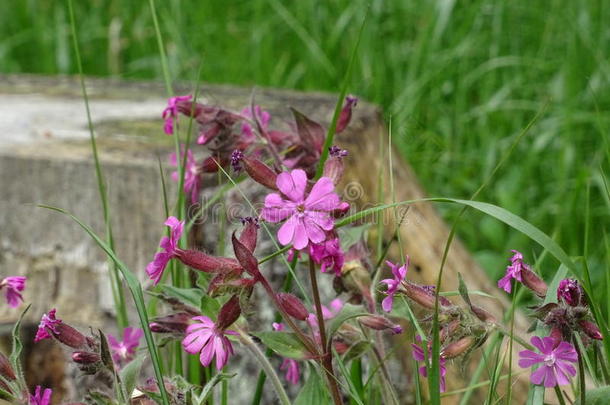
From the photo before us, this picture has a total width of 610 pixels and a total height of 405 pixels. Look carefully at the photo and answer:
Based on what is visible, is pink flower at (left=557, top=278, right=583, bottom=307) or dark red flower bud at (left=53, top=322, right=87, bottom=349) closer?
pink flower at (left=557, top=278, right=583, bottom=307)

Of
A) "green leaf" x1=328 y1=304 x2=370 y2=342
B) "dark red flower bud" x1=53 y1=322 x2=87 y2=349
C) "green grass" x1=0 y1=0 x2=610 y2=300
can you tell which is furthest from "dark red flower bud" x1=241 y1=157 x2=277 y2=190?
"green grass" x1=0 y1=0 x2=610 y2=300

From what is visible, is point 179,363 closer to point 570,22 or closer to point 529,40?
point 570,22

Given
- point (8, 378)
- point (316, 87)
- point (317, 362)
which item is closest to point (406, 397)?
point (317, 362)

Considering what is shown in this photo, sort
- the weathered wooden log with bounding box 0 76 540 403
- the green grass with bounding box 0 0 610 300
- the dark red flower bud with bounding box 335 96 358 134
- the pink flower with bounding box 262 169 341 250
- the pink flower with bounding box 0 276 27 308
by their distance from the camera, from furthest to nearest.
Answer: the green grass with bounding box 0 0 610 300 < the weathered wooden log with bounding box 0 76 540 403 < the dark red flower bud with bounding box 335 96 358 134 < the pink flower with bounding box 0 276 27 308 < the pink flower with bounding box 262 169 341 250

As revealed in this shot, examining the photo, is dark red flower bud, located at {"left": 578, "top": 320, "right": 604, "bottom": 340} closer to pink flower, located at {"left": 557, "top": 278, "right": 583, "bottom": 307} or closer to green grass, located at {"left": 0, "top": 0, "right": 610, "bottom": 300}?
pink flower, located at {"left": 557, "top": 278, "right": 583, "bottom": 307}

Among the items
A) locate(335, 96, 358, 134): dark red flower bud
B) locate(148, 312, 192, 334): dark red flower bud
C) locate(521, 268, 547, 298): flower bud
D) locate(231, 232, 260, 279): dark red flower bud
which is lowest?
locate(148, 312, 192, 334): dark red flower bud

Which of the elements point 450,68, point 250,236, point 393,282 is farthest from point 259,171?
point 450,68

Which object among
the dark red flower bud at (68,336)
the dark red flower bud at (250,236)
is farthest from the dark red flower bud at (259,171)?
the dark red flower bud at (68,336)

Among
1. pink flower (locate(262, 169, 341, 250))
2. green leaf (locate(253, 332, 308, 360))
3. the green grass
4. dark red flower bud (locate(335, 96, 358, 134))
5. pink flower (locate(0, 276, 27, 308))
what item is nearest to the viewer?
pink flower (locate(262, 169, 341, 250))
